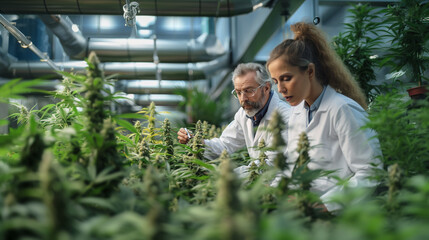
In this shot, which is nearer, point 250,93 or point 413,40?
point 413,40

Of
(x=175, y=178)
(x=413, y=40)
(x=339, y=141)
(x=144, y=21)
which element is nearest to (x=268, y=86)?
(x=413, y=40)

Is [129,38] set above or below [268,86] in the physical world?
above

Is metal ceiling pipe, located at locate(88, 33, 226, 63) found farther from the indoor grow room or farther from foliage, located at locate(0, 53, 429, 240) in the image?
foliage, located at locate(0, 53, 429, 240)

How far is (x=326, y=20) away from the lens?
12.9ft

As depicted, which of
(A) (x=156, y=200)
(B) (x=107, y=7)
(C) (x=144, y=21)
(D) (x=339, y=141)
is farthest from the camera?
(C) (x=144, y=21)

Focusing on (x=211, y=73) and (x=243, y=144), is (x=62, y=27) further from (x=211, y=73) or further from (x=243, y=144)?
(x=243, y=144)

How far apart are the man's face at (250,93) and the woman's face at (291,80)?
2.55 ft

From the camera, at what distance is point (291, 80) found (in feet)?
4.97

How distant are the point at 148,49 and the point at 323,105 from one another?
5119mm

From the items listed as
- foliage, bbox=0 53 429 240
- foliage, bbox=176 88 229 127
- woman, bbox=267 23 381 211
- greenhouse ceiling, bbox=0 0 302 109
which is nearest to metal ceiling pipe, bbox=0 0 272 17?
greenhouse ceiling, bbox=0 0 302 109

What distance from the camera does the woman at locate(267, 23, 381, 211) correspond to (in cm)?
129

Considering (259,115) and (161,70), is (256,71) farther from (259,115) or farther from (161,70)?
(161,70)

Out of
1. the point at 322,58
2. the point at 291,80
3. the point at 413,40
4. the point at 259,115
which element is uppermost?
the point at 413,40

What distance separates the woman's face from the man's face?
2.55 feet
